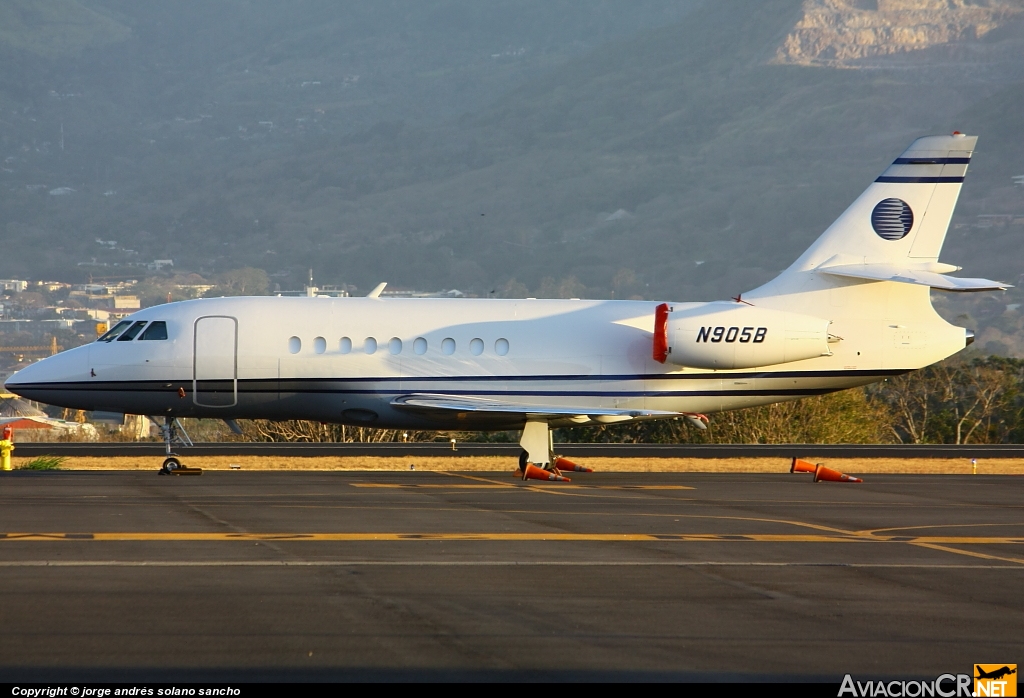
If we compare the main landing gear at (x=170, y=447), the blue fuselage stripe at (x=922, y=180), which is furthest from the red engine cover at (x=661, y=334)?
the main landing gear at (x=170, y=447)

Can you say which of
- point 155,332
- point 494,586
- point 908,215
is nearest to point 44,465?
point 155,332

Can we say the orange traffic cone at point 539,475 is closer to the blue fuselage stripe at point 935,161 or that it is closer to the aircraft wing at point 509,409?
the aircraft wing at point 509,409

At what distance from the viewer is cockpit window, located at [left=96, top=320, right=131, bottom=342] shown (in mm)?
25391

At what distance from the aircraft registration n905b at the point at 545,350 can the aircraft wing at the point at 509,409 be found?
52mm

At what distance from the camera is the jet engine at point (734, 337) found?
2505cm

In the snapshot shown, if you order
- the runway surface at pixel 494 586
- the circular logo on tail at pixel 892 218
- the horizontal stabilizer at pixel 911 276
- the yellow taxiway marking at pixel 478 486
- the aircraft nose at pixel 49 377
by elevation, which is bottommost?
the runway surface at pixel 494 586

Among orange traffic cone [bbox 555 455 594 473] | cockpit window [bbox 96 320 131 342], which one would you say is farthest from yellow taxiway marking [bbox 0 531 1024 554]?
cockpit window [bbox 96 320 131 342]

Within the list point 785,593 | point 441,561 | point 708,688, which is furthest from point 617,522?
point 708,688

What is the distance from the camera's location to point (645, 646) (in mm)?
9617

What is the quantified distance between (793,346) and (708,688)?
1751 centimetres

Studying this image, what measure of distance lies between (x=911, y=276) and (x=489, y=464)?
1073cm

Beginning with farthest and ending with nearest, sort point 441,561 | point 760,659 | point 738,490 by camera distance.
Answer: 1. point 738,490
2. point 441,561
3. point 760,659

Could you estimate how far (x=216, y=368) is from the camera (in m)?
25.0

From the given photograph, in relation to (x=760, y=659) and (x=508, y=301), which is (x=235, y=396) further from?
(x=760, y=659)
